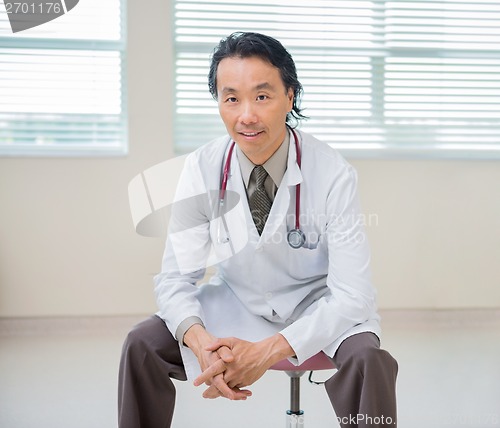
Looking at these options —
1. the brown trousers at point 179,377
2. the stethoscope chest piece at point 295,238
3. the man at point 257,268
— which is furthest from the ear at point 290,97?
the brown trousers at point 179,377

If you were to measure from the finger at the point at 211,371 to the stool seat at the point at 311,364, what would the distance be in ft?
0.49

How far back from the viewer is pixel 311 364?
1799mm

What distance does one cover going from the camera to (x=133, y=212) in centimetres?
381

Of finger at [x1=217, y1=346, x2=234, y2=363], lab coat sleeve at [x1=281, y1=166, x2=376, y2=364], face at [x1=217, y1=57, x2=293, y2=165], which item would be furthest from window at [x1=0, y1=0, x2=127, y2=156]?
finger at [x1=217, y1=346, x2=234, y2=363]

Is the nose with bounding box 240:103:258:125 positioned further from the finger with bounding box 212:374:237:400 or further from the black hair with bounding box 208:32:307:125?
the finger with bounding box 212:374:237:400

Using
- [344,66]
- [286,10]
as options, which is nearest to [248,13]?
[286,10]

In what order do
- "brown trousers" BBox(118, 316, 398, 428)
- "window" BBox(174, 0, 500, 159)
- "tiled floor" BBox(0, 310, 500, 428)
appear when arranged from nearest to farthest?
"brown trousers" BBox(118, 316, 398, 428)
"tiled floor" BBox(0, 310, 500, 428)
"window" BBox(174, 0, 500, 159)

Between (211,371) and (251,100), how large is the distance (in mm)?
676

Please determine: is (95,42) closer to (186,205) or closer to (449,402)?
(186,205)

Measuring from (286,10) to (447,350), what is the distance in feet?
6.15

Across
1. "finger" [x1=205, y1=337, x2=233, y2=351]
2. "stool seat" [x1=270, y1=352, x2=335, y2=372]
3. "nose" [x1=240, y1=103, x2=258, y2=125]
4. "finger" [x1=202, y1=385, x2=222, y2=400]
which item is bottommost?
"finger" [x1=202, y1=385, x2=222, y2=400]

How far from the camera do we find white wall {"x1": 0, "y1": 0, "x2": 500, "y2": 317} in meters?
3.67

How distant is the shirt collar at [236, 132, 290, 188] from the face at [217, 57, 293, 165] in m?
0.06

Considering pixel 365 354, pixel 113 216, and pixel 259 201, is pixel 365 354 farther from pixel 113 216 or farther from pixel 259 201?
pixel 113 216
